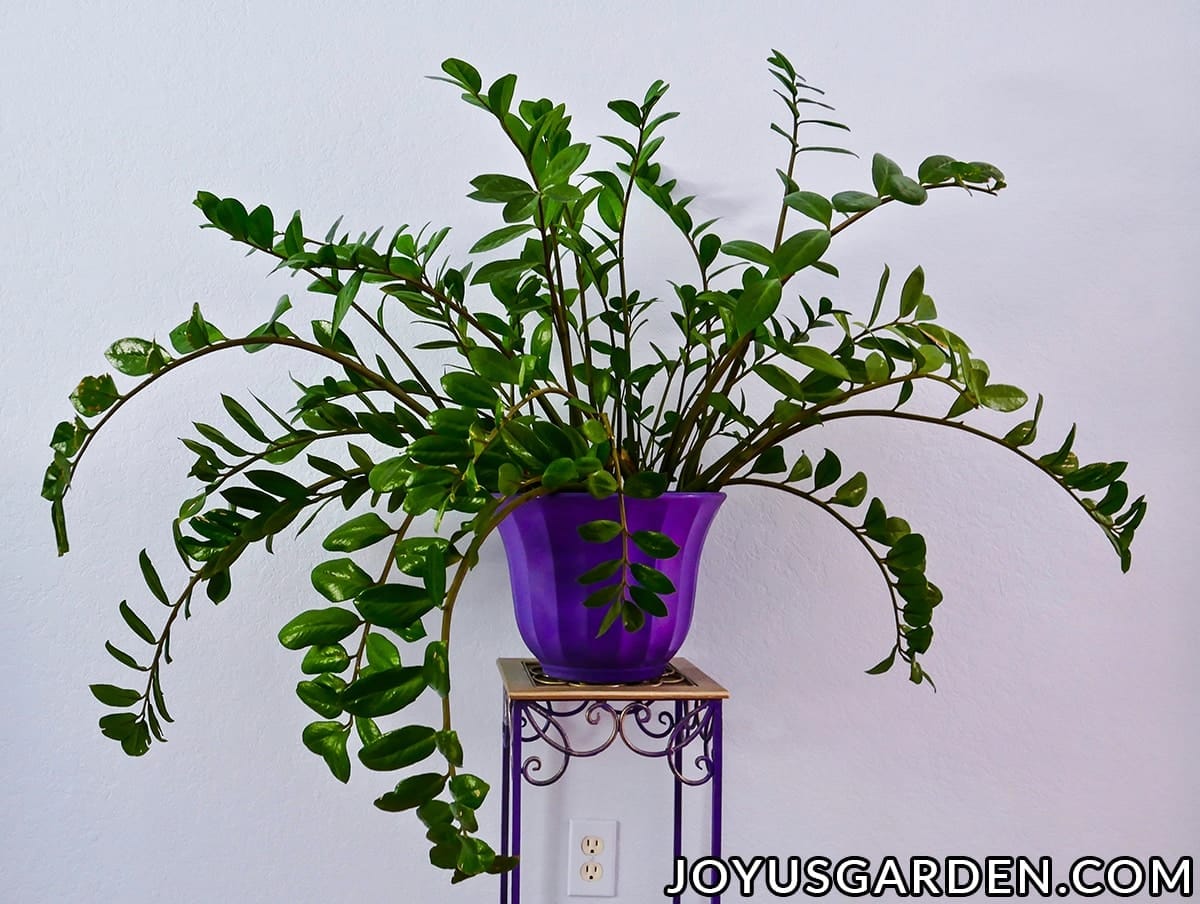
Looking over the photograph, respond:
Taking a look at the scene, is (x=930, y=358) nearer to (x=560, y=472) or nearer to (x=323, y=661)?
(x=560, y=472)

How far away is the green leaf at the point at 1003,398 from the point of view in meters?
0.99

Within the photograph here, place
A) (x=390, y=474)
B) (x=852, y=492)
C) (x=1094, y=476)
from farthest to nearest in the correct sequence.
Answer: (x=852, y=492), (x=1094, y=476), (x=390, y=474)

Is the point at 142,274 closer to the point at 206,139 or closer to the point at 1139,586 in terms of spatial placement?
the point at 206,139

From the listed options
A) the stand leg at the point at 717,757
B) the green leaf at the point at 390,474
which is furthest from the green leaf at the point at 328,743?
the stand leg at the point at 717,757

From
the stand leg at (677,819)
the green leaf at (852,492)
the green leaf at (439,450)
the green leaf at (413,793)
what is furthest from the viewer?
the stand leg at (677,819)

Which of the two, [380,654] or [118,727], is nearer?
[380,654]

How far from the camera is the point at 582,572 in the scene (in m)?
1.05

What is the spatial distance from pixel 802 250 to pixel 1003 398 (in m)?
0.29

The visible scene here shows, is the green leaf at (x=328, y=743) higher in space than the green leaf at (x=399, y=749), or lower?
lower

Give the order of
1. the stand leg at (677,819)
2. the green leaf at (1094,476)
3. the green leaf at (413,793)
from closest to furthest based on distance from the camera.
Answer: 1. the green leaf at (413,793)
2. the green leaf at (1094,476)
3. the stand leg at (677,819)

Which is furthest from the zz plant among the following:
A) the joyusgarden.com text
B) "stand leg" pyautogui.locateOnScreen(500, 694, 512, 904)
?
the joyusgarden.com text

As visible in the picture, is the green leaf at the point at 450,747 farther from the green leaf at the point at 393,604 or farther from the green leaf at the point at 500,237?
the green leaf at the point at 500,237

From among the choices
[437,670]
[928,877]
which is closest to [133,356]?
[437,670]

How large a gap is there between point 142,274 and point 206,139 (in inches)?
7.5
